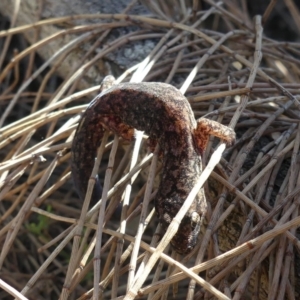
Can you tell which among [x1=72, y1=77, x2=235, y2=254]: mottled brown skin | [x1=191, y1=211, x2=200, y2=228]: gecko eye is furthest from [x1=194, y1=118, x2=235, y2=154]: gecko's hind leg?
[x1=191, y1=211, x2=200, y2=228]: gecko eye

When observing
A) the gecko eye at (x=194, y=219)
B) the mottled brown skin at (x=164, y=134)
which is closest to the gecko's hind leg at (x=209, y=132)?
the mottled brown skin at (x=164, y=134)

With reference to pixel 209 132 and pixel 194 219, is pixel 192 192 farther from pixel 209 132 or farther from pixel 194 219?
pixel 209 132

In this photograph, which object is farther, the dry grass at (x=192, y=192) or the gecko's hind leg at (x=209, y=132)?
the gecko's hind leg at (x=209, y=132)

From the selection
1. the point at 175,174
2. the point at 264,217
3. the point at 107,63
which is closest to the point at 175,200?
the point at 175,174

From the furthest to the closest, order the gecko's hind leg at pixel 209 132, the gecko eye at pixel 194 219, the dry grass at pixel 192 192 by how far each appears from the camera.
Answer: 1. the gecko's hind leg at pixel 209 132
2. the gecko eye at pixel 194 219
3. the dry grass at pixel 192 192

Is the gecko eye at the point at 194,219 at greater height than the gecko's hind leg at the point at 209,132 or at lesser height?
lesser

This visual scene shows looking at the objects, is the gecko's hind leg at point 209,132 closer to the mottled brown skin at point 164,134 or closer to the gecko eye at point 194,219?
the mottled brown skin at point 164,134

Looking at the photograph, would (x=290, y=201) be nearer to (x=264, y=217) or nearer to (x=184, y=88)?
(x=264, y=217)

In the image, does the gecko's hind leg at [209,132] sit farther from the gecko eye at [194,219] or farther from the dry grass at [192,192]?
the gecko eye at [194,219]

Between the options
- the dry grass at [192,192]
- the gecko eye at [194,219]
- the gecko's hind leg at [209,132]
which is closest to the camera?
the dry grass at [192,192]
